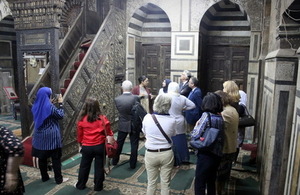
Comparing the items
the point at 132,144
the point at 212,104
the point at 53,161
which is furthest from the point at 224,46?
the point at 53,161

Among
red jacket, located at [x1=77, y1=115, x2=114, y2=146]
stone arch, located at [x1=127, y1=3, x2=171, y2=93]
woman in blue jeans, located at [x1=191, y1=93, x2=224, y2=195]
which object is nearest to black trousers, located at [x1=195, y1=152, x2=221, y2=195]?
woman in blue jeans, located at [x1=191, y1=93, x2=224, y2=195]

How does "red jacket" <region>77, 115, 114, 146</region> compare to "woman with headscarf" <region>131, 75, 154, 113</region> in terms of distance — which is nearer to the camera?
"red jacket" <region>77, 115, 114, 146</region>

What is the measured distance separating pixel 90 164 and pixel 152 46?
5.73 m

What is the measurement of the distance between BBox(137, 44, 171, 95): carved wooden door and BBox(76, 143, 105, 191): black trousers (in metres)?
5.40

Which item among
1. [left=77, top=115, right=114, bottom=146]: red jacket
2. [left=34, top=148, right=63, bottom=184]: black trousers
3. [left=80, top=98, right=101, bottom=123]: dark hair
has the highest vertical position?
[left=80, top=98, right=101, bottom=123]: dark hair

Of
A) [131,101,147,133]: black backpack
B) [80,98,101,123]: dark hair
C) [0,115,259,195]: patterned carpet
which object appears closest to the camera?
[80,98,101,123]: dark hair

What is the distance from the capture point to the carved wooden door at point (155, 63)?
8.63m

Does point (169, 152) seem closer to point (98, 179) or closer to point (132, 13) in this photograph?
point (98, 179)

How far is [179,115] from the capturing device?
13.9ft

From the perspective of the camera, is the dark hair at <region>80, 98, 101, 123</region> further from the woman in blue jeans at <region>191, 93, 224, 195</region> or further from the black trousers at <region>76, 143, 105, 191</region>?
the woman in blue jeans at <region>191, 93, 224, 195</region>

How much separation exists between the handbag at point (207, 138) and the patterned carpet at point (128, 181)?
1.34m

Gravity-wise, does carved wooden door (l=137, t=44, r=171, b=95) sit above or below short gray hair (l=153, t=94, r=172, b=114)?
above

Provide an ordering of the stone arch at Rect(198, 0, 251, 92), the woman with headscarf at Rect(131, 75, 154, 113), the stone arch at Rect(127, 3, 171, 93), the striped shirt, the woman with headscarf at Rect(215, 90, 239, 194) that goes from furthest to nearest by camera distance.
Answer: the stone arch at Rect(127, 3, 171, 93) → the stone arch at Rect(198, 0, 251, 92) → the woman with headscarf at Rect(131, 75, 154, 113) → the striped shirt → the woman with headscarf at Rect(215, 90, 239, 194)

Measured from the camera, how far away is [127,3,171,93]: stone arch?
27.7 feet
